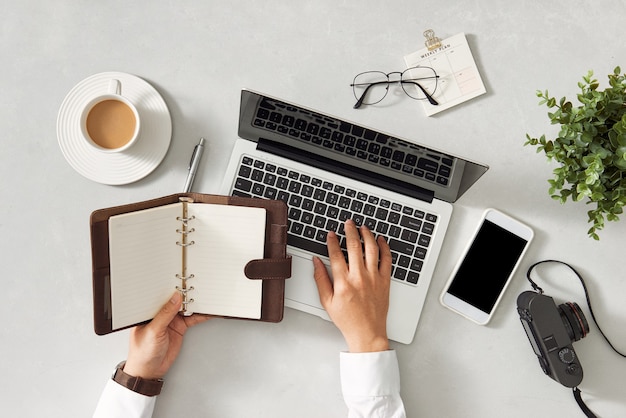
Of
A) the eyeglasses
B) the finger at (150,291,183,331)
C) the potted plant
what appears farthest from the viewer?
the eyeglasses

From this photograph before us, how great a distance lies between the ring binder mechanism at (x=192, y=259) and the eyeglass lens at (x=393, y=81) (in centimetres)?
30

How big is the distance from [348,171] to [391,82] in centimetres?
20

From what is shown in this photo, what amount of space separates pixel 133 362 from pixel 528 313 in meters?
0.76

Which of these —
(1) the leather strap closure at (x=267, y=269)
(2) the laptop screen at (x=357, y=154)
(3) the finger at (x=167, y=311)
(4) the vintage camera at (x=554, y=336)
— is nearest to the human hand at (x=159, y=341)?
(3) the finger at (x=167, y=311)

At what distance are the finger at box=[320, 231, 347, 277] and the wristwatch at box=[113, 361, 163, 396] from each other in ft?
1.31

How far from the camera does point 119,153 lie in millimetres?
938

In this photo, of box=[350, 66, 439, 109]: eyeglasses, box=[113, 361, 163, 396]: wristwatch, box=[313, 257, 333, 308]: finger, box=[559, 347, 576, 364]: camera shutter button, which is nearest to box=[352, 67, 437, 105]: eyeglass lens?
box=[350, 66, 439, 109]: eyeglasses

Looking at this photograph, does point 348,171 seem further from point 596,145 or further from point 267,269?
point 596,145

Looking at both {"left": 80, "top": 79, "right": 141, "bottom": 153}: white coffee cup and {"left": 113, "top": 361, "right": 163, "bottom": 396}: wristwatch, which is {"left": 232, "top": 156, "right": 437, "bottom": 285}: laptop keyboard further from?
{"left": 113, "top": 361, "right": 163, "bottom": 396}: wristwatch

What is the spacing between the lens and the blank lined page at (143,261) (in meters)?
0.81

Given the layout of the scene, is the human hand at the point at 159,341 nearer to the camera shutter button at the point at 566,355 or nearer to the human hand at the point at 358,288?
the human hand at the point at 358,288

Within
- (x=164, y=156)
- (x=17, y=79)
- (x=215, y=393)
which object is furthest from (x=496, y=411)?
(x=17, y=79)

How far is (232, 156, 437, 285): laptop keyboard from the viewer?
37.3 inches

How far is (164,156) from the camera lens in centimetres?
96
